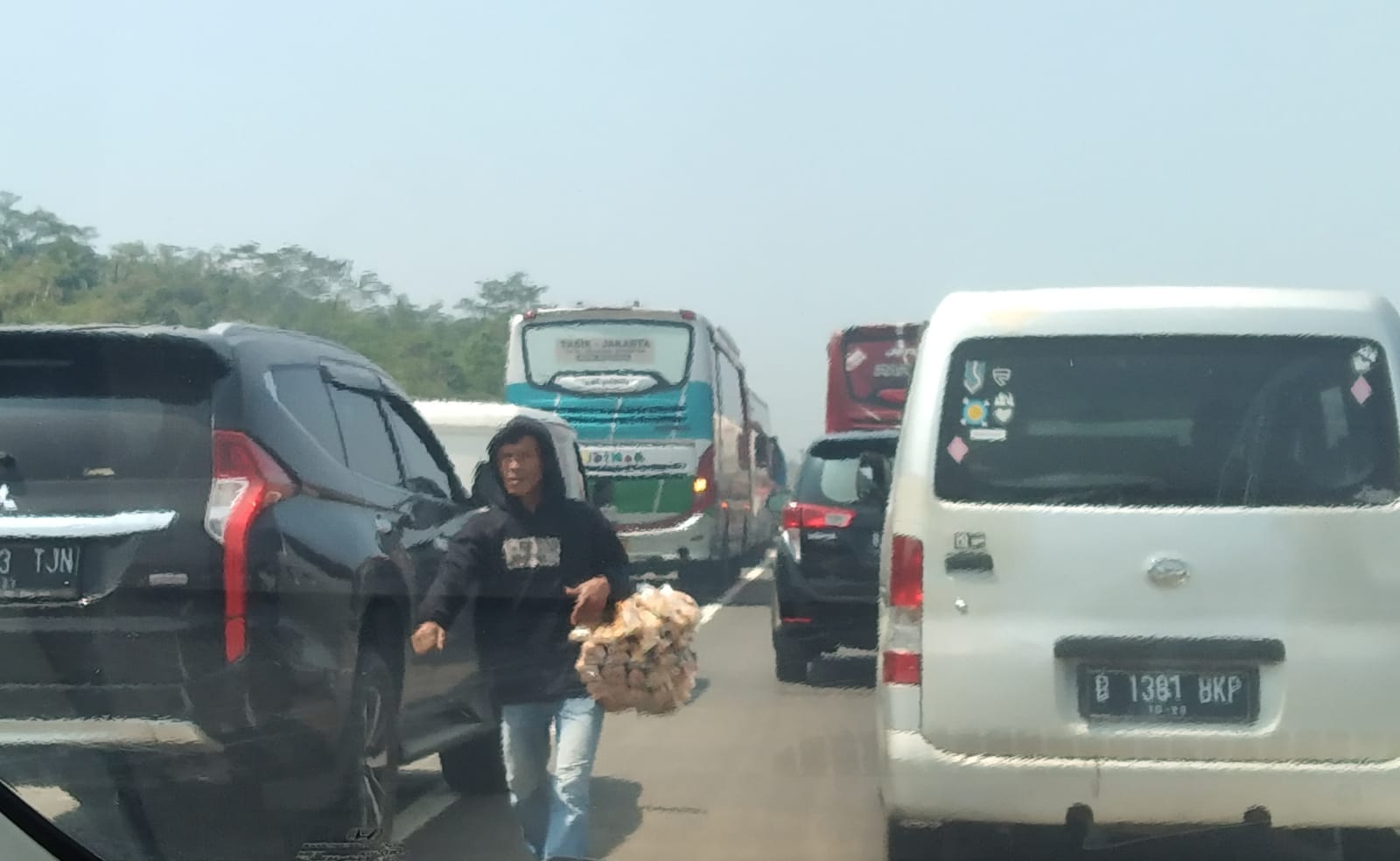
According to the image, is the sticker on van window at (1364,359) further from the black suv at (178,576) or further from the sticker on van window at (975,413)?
the black suv at (178,576)

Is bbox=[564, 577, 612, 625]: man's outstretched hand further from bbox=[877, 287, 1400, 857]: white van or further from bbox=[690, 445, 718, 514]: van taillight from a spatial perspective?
bbox=[690, 445, 718, 514]: van taillight

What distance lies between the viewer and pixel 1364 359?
479cm

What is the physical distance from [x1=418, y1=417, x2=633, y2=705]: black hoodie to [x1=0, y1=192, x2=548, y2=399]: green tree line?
3.58ft

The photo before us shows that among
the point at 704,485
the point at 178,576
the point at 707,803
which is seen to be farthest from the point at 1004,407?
the point at 704,485

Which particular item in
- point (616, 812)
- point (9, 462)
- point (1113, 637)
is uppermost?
point (9, 462)

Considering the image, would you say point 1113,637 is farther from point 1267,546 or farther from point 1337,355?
point 1337,355

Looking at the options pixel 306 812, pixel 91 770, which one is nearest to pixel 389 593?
pixel 306 812

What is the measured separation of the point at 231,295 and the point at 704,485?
15.1ft

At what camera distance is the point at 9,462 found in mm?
4723

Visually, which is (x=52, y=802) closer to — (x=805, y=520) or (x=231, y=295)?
(x=231, y=295)

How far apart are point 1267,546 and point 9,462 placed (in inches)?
139

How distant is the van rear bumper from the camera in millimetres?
4699

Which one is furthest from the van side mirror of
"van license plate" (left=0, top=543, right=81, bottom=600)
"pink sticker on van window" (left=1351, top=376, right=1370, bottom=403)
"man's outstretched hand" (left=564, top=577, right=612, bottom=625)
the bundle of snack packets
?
"van license plate" (left=0, top=543, right=81, bottom=600)

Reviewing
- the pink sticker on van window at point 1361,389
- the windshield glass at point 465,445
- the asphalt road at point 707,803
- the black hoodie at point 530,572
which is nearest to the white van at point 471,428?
the windshield glass at point 465,445
